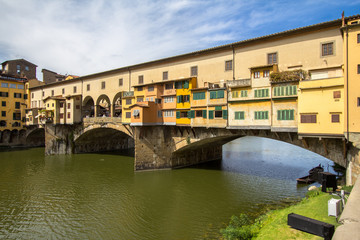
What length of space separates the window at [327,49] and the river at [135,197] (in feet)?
43.0

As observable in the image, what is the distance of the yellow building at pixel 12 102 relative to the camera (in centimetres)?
5494

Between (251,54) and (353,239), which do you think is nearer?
(353,239)

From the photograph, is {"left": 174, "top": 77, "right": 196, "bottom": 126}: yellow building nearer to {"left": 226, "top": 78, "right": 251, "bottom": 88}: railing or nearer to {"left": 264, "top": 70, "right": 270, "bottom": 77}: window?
{"left": 226, "top": 78, "right": 251, "bottom": 88}: railing

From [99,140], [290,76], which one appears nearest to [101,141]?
[99,140]

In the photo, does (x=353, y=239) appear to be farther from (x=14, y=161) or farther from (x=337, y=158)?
(x=14, y=161)

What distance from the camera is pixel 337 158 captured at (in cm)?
1773

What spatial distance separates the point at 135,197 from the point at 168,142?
10413 mm

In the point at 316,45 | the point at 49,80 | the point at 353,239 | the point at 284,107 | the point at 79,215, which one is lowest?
the point at 79,215

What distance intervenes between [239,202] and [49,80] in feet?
211

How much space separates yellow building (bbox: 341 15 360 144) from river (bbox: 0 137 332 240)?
27.0ft

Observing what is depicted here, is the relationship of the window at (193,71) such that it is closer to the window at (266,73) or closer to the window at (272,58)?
the window at (272,58)

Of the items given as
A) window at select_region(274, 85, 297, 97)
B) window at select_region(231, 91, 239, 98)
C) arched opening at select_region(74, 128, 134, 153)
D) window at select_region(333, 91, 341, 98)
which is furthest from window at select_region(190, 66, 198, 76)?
arched opening at select_region(74, 128, 134, 153)

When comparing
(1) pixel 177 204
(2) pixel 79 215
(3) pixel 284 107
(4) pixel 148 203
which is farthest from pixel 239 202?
(2) pixel 79 215

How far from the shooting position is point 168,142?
30438 mm
